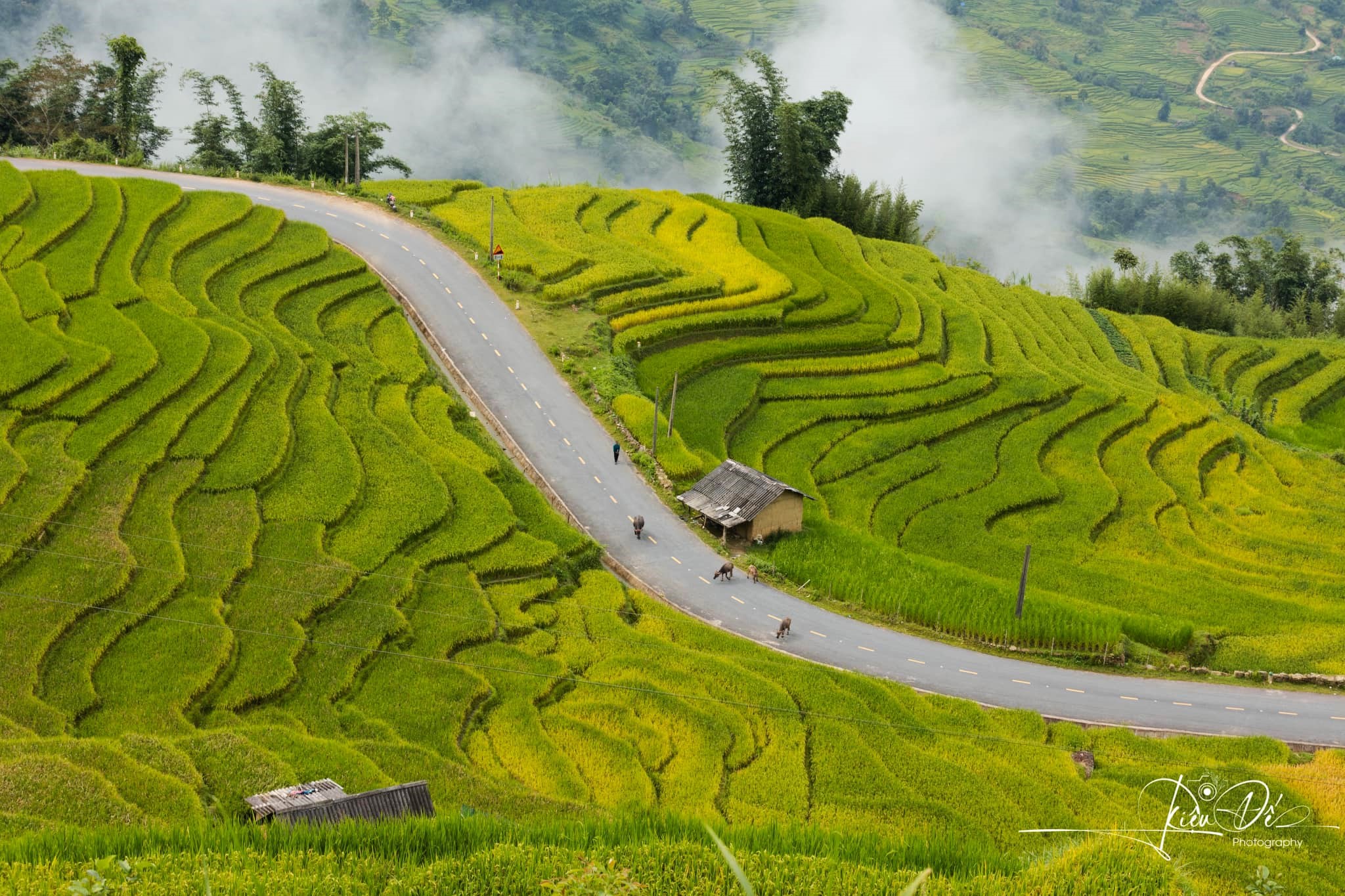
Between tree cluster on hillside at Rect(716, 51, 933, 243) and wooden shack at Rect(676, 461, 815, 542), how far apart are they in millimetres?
39641

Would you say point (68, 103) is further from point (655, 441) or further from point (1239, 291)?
point (1239, 291)

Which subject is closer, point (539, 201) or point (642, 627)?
point (642, 627)

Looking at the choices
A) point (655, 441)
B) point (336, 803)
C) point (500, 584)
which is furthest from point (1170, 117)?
point (336, 803)

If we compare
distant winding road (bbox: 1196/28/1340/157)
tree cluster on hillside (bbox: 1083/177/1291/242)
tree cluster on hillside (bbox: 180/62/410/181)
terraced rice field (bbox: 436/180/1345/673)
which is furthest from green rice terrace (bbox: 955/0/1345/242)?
tree cluster on hillside (bbox: 180/62/410/181)

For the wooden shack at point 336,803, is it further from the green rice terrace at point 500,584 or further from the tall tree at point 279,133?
the tall tree at point 279,133

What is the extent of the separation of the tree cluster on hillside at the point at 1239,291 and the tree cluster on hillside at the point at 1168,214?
53.9 metres

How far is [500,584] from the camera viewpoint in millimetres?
32219

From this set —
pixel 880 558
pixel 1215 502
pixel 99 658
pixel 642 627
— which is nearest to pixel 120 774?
pixel 99 658

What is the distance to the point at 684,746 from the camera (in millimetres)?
26609

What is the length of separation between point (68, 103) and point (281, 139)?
14888mm

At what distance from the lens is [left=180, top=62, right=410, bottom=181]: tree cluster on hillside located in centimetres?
6372

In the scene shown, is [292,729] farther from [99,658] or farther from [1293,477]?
[1293,477]

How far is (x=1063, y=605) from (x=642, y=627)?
40.8ft

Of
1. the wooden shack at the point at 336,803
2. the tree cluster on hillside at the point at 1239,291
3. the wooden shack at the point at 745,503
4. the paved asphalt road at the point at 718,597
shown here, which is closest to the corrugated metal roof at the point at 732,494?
the wooden shack at the point at 745,503
